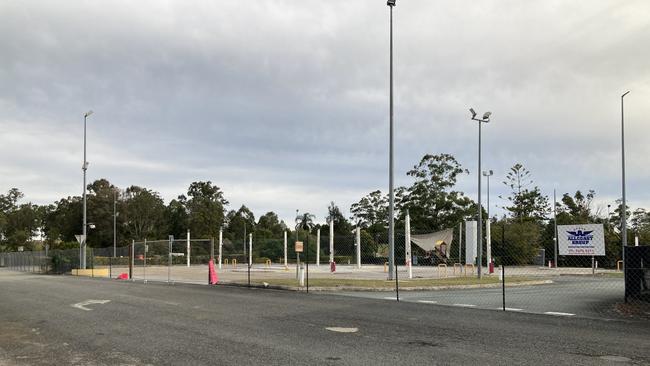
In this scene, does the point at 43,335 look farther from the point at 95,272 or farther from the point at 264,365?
the point at 95,272

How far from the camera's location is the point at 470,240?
34469mm

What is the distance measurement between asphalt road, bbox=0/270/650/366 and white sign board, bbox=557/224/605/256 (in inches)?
740

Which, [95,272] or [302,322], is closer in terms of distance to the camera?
[302,322]

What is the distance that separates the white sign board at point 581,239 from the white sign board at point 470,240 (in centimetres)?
474

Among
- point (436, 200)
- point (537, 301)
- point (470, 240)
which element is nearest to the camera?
point (537, 301)

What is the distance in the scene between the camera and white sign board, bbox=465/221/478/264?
33.3 m

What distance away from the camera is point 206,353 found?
28.6 ft

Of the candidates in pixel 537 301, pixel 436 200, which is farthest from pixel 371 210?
pixel 537 301

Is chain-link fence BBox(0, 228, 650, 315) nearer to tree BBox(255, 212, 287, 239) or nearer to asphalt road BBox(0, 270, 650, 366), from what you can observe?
asphalt road BBox(0, 270, 650, 366)

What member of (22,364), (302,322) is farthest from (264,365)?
(302,322)

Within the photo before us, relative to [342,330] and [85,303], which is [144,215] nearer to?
[85,303]

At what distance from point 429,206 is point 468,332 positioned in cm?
6687

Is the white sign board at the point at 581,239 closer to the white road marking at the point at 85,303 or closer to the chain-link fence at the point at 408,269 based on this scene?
the chain-link fence at the point at 408,269

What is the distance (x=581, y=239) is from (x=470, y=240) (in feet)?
20.0
